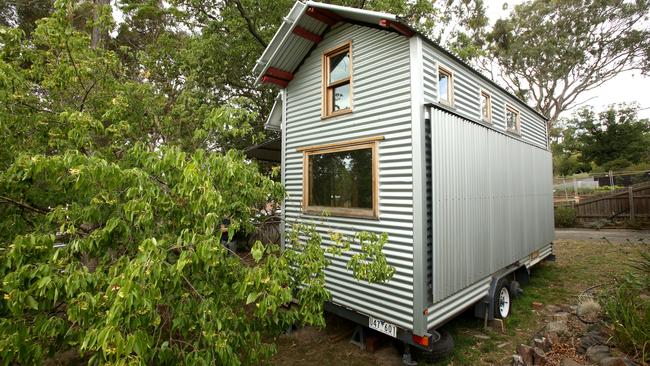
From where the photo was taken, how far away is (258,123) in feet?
42.8

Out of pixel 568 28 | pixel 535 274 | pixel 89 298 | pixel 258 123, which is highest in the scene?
pixel 568 28

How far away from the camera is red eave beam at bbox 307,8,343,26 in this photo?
5330 mm

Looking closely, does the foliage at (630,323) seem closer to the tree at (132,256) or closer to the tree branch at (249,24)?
the tree at (132,256)

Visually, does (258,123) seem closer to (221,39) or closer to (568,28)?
(221,39)

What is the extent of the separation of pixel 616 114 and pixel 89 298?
3310 cm

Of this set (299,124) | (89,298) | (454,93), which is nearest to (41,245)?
(89,298)

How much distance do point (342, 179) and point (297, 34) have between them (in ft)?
9.50

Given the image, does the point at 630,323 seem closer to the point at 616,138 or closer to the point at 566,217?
the point at 566,217

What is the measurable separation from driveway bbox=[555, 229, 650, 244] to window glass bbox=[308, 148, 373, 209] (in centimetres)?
1245

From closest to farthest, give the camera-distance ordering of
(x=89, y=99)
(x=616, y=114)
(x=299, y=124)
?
1. (x=89, y=99)
2. (x=299, y=124)
3. (x=616, y=114)

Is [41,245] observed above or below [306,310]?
above

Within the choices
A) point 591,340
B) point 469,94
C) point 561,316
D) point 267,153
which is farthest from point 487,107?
point 267,153

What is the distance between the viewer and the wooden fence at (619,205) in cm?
1430

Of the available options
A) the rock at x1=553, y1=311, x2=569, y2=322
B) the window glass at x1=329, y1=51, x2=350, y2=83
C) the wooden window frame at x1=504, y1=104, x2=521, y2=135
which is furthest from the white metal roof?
the rock at x1=553, y1=311, x2=569, y2=322
